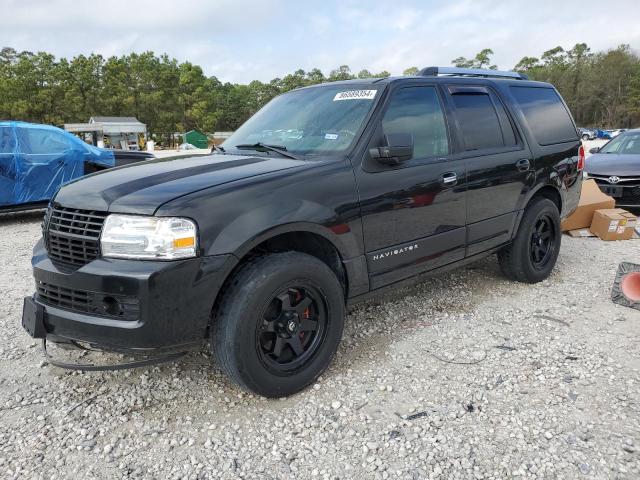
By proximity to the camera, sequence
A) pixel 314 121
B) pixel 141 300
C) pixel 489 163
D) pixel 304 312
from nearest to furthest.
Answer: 1. pixel 141 300
2. pixel 304 312
3. pixel 314 121
4. pixel 489 163

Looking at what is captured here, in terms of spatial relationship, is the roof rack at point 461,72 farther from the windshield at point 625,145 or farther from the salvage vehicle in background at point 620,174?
the windshield at point 625,145

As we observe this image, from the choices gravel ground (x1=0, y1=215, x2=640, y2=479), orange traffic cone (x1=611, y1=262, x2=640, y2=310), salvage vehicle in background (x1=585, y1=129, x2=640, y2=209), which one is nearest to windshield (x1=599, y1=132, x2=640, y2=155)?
salvage vehicle in background (x1=585, y1=129, x2=640, y2=209)

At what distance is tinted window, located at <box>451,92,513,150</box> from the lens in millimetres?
3760

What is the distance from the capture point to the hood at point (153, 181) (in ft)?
7.64

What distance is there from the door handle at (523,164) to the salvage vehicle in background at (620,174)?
4441 millimetres

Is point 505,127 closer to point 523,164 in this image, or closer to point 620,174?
point 523,164

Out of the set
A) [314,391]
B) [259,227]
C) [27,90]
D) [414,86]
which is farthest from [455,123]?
[27,90]

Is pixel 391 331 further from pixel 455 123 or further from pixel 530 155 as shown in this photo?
pixel 530 155

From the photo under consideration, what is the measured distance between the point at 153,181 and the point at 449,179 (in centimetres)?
208

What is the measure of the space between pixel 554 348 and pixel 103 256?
2.93 meters

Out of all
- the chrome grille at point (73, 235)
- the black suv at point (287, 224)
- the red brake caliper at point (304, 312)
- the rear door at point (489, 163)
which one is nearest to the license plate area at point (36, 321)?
the black suv at point (287, 224)

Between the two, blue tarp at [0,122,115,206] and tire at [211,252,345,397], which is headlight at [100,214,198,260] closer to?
tire at [211,252,345,397]

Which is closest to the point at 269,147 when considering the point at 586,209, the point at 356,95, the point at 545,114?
the point at 356,95

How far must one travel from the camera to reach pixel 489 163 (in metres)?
3.84
